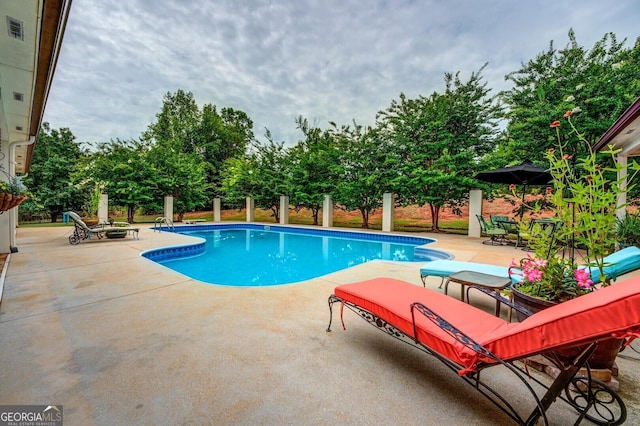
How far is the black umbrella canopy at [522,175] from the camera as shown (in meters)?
6.30

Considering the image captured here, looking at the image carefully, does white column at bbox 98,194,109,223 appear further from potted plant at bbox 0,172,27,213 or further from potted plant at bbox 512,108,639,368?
potted plant at bbox 512,108,639,368

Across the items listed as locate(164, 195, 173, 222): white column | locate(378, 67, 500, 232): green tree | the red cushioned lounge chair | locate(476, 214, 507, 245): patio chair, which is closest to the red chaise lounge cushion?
the red cushioned lounge chair

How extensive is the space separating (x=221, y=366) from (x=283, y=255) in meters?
6.04

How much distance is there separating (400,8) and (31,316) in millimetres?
10153

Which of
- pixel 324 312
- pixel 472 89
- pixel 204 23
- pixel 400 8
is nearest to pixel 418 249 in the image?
pixel 324 312

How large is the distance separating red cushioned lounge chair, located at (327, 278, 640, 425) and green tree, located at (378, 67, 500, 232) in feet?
30.2

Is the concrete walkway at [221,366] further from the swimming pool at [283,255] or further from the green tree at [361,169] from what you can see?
the green tree at [361,169]

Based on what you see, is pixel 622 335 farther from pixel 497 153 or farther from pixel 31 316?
pixel 497 153

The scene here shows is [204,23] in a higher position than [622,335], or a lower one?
higher

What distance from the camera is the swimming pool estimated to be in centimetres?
572

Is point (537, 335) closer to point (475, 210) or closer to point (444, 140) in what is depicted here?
point (475, 210)

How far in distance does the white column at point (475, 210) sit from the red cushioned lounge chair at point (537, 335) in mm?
9034

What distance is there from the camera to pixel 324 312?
2.82 metres

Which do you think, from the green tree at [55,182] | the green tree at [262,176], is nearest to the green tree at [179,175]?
the green tree at [262,176]
